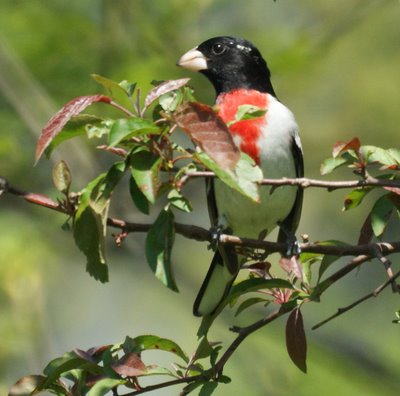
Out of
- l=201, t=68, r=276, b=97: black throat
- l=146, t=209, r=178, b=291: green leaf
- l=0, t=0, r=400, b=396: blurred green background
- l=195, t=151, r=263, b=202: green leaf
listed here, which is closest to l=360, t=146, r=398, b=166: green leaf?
l=195, t=151, r=263, b=202: green leaf

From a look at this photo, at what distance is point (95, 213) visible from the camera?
92.0 inches

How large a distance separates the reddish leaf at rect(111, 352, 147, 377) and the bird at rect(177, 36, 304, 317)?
0.63 m

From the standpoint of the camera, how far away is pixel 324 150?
249 inches

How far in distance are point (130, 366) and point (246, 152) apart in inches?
53.9

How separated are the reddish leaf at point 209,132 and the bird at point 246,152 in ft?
2.86

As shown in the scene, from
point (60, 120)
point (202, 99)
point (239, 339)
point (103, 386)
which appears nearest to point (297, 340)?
point (239, 339)

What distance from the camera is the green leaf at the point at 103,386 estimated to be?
95.4 inches

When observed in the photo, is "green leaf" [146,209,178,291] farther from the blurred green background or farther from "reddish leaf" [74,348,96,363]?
the blurred green background

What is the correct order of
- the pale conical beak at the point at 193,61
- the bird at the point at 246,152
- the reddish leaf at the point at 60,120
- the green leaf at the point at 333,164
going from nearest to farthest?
1. the reddish leaf at the point at 60,120
2. the green leaf at the point at 333,164
3. the bird at the point at 246,152
4. the pale conical beak at the point at 193,61

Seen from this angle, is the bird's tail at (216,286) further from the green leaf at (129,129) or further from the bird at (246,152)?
the green leaf at (129,129)

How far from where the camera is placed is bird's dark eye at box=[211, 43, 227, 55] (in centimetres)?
443

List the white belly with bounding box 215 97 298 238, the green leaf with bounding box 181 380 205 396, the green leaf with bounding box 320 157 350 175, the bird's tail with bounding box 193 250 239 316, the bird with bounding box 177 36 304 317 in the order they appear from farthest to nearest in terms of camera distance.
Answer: the white belly with bounding box 215 97 298 238 < the bird with bounding box 177 36 304 317 < the bird's tail with bounding box 193 250 239 316 < the green leaf with bounding box 320 157 350 175 < the green leaf with bounding box 181 380 205 396

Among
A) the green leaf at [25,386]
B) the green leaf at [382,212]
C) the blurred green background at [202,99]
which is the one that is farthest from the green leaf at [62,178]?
the blurred green background at [202,99]

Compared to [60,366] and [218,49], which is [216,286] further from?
[218,49]
